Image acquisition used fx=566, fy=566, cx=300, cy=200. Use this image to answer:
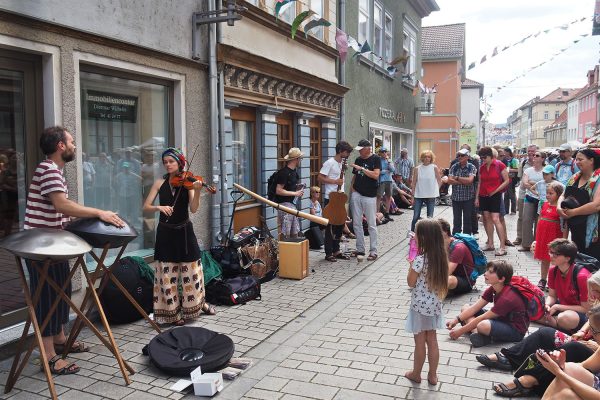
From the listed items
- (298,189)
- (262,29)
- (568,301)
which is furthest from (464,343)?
(262,29)

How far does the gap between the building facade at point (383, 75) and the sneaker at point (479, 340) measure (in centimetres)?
873

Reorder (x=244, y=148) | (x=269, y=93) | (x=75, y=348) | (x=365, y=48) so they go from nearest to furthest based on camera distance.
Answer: (x=75, y=348)
(x=244, y=148)
(x=269, y=93)
(x=365, y=48)

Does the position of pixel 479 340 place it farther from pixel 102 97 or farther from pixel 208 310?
pixel 102 97

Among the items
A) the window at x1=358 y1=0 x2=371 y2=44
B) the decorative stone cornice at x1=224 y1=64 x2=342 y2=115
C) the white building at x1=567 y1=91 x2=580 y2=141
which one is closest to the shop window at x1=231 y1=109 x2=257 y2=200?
the decorative stone cornice at x1=224 y1=64 x2=342 y2=115

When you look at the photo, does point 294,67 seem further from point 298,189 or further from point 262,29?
point 298,189

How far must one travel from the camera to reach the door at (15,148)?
4.89 m

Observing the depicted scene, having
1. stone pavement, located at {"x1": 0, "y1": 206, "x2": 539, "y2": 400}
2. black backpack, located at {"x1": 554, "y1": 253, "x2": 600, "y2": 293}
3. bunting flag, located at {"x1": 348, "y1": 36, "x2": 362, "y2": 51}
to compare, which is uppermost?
bunting flag, located at {"x1": 348, "y1": 36, "x2": 362, "y2": 51}

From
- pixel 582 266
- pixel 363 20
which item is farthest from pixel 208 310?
pixel 363 20

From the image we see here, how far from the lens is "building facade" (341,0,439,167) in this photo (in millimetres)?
13836

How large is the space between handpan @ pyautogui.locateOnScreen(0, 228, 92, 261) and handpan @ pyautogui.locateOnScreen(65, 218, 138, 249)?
0.79 ft

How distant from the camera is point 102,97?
19.9ft

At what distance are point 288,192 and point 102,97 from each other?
296 cm

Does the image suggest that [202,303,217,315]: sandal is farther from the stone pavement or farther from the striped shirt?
the striped shirt

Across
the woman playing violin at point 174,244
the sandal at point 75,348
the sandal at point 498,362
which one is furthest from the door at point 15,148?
the sandal at point 498,362
